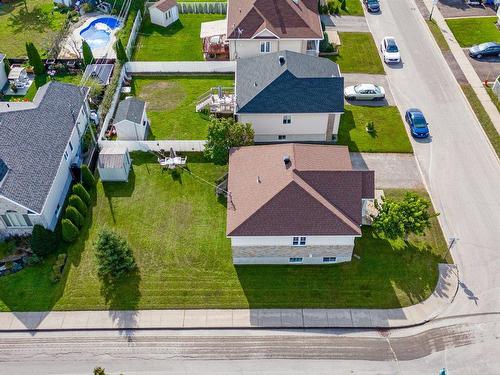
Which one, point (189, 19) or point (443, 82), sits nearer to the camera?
point (443, 82)

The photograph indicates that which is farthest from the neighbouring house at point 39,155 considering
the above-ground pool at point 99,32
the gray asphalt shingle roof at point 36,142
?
the above-ground pool at point 99,32

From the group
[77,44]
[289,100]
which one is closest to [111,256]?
[289,100]

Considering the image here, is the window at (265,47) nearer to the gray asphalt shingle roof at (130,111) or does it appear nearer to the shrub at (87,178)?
the gray asphalt shingle roof at (130,111)

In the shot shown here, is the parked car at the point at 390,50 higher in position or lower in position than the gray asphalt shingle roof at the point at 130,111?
lower

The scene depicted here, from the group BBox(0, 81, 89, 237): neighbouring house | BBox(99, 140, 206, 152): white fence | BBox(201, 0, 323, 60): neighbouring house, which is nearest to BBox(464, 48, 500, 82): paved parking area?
BBox(201, 0, 323, 60): neighbouring house

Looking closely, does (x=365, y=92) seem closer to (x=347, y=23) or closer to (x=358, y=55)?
(x=358, y=55)

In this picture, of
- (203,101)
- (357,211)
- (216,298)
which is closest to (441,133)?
(357,211)

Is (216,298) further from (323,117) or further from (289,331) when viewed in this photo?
(323,117)
